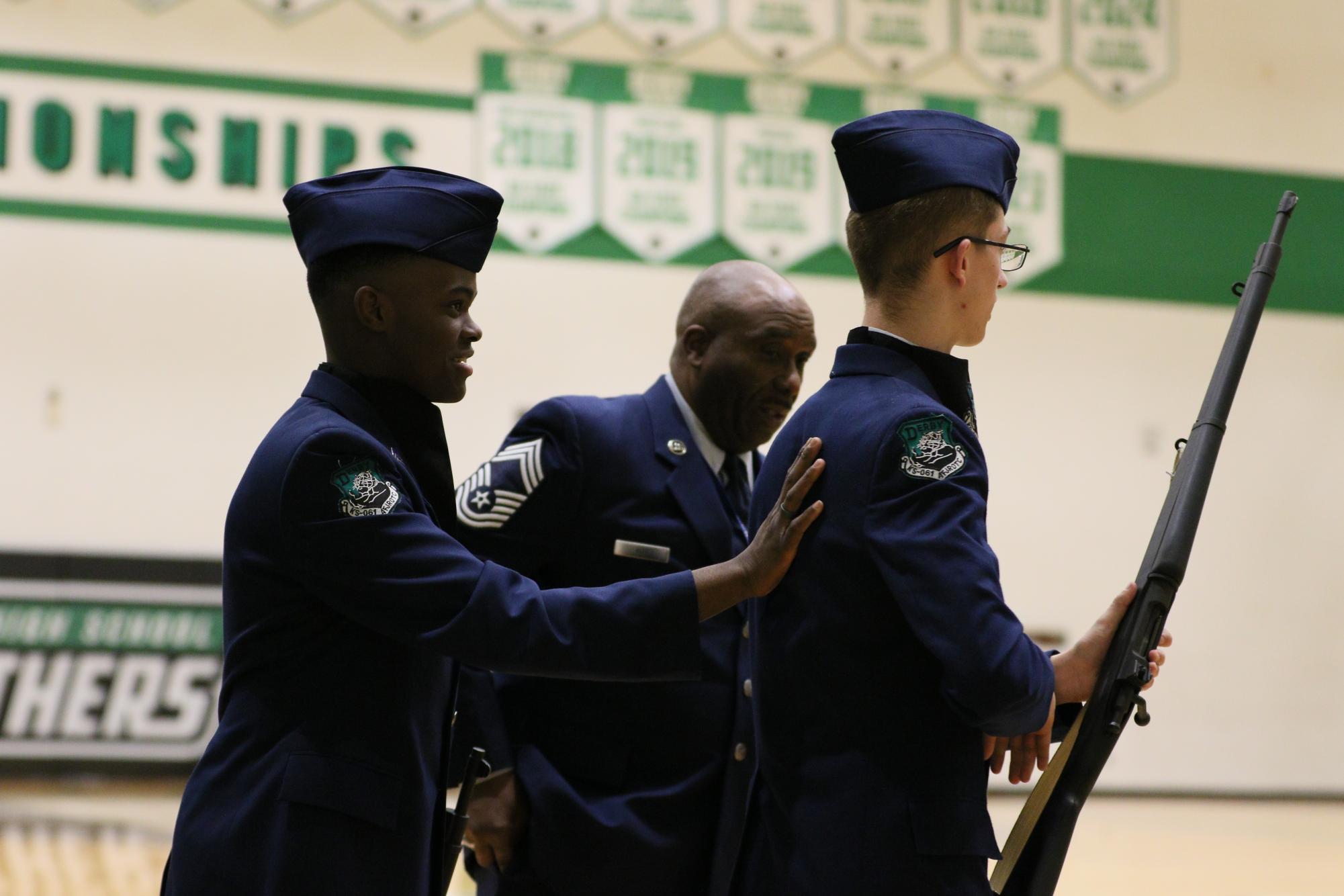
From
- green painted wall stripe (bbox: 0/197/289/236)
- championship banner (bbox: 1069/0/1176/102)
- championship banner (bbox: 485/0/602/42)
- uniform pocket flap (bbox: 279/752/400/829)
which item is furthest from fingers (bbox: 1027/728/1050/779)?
championship banner (bbox: 1069/0/1176/102)

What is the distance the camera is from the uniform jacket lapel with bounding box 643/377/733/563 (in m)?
2.43

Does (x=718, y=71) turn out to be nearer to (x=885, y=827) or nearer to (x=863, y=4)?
(x=863, y=4)

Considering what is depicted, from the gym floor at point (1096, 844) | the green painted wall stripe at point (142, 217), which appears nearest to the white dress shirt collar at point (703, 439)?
the gym floor at point (1096, 844)

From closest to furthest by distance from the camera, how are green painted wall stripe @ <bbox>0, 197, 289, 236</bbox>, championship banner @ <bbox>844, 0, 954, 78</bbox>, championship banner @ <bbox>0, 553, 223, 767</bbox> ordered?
championship banner @ <bbox>0, 553, 223, 767</bbox>
green painted wall stripe @ <bbox>0, 197, 289, 236</bbox>
championship banner @ <bbox>844, 0, 954, 78</bbox>

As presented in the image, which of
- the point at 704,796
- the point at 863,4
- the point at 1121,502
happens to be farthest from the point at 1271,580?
the point at 704,796

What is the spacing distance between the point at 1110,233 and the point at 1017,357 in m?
0.72

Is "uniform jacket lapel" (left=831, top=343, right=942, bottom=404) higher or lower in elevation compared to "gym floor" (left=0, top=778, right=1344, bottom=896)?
higher

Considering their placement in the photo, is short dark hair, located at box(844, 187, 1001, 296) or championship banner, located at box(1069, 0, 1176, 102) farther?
championship banner, located at box(1069, 0, 1176, 102)

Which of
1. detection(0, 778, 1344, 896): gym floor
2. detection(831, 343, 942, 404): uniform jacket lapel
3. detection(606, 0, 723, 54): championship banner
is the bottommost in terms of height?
detection(0, 778, 1344, 896): gym floor

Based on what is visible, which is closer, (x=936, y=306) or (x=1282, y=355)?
(x=936, y=306)

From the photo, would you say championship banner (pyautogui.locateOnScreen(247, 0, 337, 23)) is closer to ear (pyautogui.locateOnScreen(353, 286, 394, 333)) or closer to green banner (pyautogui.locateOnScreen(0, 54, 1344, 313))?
green banner (pyautogui.locateOnScreen(0, 54, 1344, 313))

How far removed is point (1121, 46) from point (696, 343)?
4.31m

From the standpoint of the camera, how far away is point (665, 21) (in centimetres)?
573

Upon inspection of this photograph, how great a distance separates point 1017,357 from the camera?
5.96m
